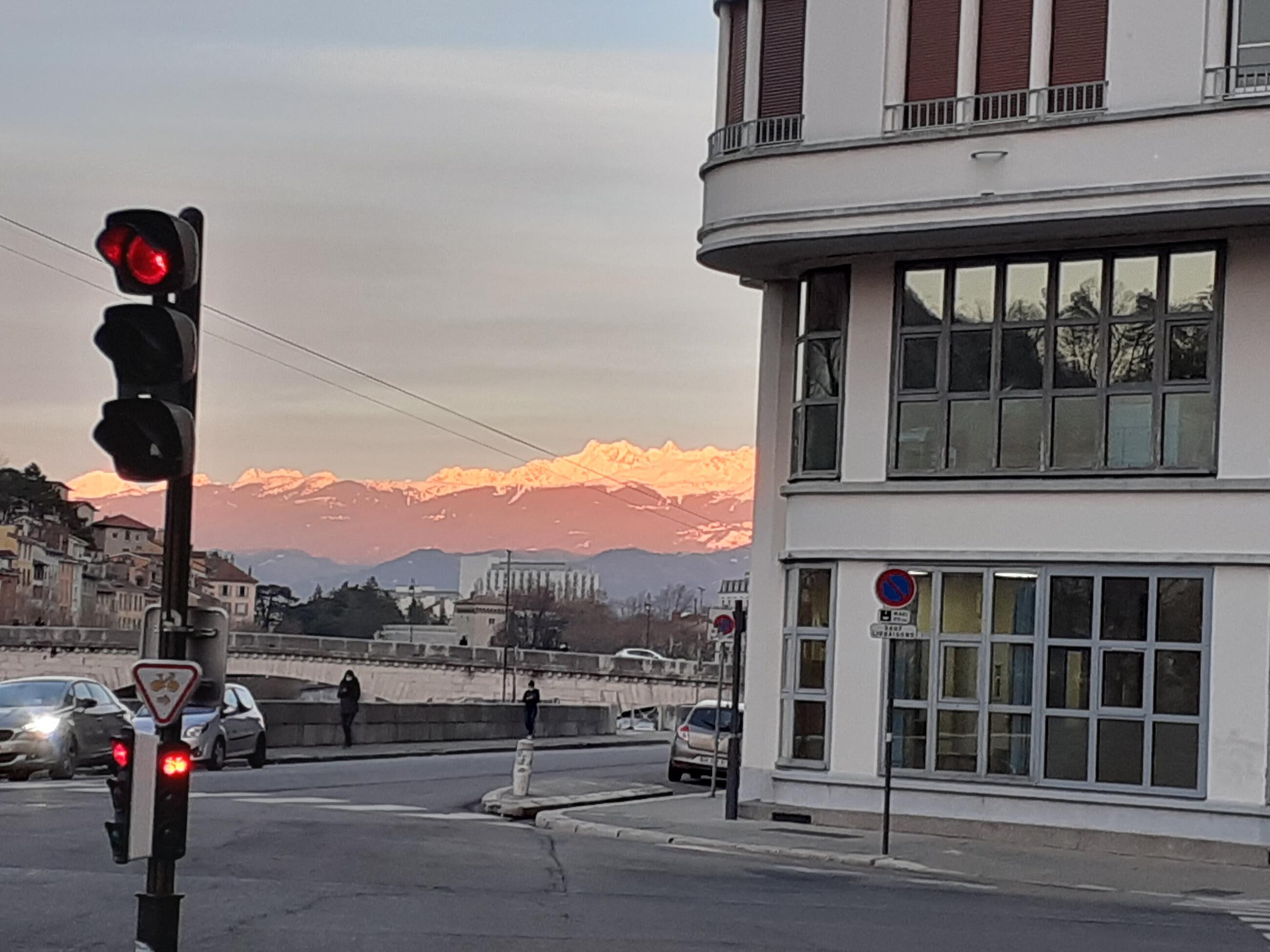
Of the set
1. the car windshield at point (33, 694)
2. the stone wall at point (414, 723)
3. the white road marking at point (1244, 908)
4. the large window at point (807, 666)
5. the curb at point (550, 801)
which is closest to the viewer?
the white road marking at point (1244, 908)

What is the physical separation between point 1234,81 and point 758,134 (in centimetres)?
576

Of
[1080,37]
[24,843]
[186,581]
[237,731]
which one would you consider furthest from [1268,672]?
[237,731]

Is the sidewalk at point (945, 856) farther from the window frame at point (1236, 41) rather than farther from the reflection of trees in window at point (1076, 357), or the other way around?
the window frame at point (1236, 41)

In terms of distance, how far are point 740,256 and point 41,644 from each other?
92.4 m

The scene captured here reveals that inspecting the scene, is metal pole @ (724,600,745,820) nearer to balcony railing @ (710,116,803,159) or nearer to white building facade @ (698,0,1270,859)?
white building facade @ (698,0,1270,859)

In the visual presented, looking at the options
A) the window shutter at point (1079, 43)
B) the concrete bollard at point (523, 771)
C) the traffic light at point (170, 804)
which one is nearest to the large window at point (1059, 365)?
the window shutter at point (1079, 43)

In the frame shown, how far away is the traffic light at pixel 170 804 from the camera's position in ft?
28.7

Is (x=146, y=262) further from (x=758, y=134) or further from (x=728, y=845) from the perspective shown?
(x=758, y=134)

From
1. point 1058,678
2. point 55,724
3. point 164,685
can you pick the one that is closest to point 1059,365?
point 1058,678

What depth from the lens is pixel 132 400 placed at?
875cm

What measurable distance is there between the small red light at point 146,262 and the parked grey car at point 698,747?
2470cm

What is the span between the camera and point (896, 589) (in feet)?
66.9

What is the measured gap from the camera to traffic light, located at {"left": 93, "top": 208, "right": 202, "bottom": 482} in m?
8.74

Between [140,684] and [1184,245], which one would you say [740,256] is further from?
[140,684]
